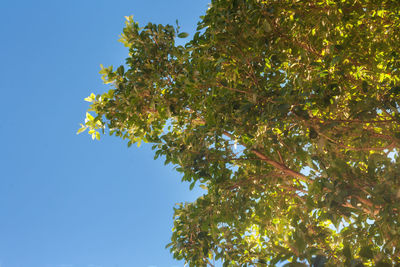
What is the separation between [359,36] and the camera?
4.86 meters

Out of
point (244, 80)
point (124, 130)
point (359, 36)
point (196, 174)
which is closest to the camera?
point (244, 80)

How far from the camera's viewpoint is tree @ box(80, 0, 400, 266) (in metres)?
3.65

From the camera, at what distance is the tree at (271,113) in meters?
Result: 3.65

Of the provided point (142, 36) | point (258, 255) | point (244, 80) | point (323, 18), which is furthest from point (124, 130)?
point (323, 18)

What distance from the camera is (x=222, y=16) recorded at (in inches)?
164

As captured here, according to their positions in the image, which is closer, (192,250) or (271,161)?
(271,161)

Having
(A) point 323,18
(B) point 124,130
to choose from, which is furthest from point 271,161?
(B) point 124,130

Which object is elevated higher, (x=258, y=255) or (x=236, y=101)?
(x=236, y=101)

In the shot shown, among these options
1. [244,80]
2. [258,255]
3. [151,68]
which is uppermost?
[151,68]

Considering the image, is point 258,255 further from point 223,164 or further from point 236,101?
point 236,101

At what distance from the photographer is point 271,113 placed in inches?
146

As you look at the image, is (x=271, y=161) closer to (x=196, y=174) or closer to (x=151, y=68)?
(x=196, y=174)

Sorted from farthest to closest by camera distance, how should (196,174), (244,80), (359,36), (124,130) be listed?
1. (124,130)
2. (359,36)
3. (196,174)
4. (244,80)

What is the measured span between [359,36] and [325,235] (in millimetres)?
3146
